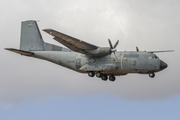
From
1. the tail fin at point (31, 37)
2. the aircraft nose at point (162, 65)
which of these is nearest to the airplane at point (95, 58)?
the aircraft nose at point (162, 65)

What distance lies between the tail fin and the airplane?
0.42ft

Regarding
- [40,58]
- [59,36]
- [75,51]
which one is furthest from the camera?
[40,58]

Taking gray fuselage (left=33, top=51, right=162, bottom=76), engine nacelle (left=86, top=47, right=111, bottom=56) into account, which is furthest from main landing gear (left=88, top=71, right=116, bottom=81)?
engine nacelle (left=86, top=47, right=111, bottom=56)

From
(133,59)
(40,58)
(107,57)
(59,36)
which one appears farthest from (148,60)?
(40,58)

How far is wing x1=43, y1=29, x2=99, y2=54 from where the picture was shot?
34.6 m

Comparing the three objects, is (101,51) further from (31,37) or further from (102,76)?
(31,37)

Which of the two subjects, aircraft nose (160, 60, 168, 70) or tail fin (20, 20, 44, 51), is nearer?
aircraft nose (160, 60, 168, 70)

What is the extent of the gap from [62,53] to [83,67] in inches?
145

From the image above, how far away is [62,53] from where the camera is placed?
1564 inches

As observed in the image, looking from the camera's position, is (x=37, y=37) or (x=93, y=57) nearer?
(x=93, y=57)

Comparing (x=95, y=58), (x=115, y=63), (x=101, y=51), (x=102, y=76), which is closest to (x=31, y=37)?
(x=95, y=58)

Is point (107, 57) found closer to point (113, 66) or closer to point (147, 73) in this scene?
point (113, 66)

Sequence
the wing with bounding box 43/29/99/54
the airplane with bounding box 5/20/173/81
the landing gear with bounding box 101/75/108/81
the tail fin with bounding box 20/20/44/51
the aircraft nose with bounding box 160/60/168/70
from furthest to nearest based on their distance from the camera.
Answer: the tail fin with bounding box 20/20/44/51 → the landing gear with bounding box 101/75/108/81 → the airplane with bounding box 5/20/173/81 → the aircraft nose with bounding box 160/60/168/70 → the wing with bounding box 43/29/99/54

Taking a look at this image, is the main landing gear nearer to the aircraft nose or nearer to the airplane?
the airplane
